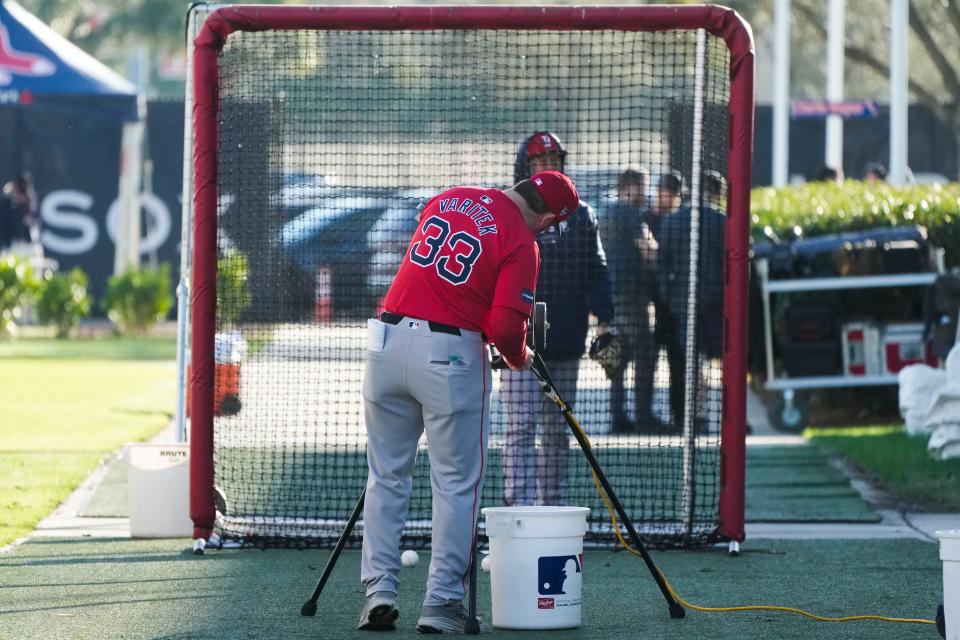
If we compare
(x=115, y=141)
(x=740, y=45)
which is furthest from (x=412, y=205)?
(x=115, y=141)

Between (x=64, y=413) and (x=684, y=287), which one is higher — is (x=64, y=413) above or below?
below

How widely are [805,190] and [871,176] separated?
3156 mm

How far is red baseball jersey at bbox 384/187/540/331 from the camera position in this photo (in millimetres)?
6168

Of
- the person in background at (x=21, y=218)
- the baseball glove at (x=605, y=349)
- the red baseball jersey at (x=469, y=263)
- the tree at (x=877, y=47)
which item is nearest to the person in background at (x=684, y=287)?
the baseball glove at (x=605, y=349)

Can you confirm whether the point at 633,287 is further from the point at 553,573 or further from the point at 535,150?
the point at 553,573

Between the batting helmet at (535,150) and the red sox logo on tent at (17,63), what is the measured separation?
13760 mm

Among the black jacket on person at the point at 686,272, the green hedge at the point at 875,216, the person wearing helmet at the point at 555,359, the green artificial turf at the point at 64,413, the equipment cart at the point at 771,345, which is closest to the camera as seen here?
the person wearing helmet at the point at 555,359

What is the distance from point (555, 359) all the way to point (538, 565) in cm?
213

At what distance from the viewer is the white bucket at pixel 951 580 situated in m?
5.42

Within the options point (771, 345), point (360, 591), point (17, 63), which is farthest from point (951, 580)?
point (17, 63)

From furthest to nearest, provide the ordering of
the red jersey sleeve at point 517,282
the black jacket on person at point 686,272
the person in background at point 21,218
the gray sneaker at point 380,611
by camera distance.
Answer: the person in background at point 21,218 → the black jacket on person at point 686,272 → the gray sneaker at point 380,611 → the red jersey sleeve at point 517,282

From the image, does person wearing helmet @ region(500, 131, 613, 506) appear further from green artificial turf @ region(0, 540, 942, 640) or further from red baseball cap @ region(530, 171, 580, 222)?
red baseball cap @ region(530, 171, 580, 222)

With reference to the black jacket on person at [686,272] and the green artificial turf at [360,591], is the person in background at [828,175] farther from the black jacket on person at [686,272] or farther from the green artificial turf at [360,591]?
the green artificial turf at [360,591]

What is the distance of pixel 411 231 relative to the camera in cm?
997
